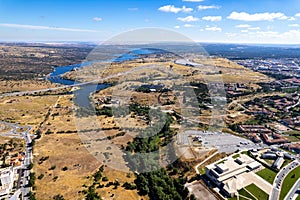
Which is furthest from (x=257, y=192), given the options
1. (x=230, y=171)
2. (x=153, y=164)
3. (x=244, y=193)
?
(x=153, y=164)

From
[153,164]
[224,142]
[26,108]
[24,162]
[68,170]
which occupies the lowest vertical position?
[68,170]

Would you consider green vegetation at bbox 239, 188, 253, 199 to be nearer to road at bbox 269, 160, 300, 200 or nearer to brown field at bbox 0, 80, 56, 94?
road at bbox 269, 160, 300, 200

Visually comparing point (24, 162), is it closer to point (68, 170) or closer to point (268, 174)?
point (68, 170)

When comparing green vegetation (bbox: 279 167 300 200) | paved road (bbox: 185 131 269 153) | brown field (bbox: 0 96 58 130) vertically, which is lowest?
brown field (bbox: 0 96 58 130)

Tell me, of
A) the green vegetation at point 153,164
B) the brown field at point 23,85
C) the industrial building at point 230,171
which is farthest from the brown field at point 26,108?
the industrial building at point 230,171

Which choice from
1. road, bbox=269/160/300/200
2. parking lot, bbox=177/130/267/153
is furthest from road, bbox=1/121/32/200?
road, bbox=269/160/300/200

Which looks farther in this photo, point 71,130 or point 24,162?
point 71,130

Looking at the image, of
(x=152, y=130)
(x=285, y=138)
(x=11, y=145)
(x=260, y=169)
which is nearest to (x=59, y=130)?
(x=11, y=145)
